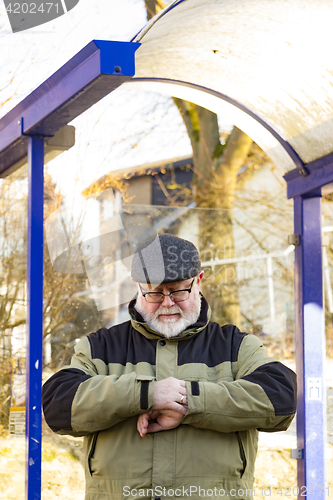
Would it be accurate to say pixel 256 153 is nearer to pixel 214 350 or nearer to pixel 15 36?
pixel 15 36

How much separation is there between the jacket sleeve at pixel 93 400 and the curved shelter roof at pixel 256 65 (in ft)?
4.50

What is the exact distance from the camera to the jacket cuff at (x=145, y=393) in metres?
2.09

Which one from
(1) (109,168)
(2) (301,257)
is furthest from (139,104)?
(2) (301,257)

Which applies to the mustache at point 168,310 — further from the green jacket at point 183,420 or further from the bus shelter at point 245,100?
the bus shelter at point 245,100

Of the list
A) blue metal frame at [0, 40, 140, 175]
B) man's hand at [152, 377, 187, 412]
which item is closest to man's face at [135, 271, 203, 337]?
man's hand at [152, 377, 187, 412]

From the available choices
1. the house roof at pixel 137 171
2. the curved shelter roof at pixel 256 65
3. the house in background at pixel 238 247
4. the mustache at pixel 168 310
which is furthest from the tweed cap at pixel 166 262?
the house roof at pixel 137 171

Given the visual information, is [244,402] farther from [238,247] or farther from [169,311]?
[238,247]

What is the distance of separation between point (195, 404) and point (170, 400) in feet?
0.31

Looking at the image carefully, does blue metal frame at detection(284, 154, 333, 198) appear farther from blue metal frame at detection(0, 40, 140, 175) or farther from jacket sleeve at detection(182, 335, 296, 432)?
blue metal frame at detection(0, 40, 140, 175)

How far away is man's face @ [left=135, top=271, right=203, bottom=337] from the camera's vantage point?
7.75ft

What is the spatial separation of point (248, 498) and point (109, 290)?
7.34 ft

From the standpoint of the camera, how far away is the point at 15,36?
4375mm

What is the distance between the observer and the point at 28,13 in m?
4.41

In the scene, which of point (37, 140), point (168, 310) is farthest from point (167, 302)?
point (37, 140)
